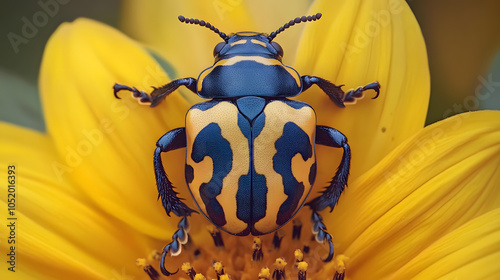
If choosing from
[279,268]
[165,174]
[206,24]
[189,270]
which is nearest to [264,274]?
[279,268]

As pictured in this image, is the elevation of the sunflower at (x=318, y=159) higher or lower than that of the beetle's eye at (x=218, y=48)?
lower

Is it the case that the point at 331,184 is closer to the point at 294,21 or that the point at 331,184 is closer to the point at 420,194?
the point at 420,194

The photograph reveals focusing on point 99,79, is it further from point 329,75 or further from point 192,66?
point 329,75

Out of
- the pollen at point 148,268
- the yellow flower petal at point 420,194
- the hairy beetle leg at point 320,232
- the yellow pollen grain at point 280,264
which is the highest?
the yellow flower petal at point 420,194

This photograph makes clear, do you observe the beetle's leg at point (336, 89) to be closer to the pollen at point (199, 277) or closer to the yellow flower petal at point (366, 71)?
the yellow flower petal at point (366, 71)

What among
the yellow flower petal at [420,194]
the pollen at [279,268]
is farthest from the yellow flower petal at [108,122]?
the yellow flower petal at [420,194]

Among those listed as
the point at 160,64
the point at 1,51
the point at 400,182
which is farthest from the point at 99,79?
the point at 400,182

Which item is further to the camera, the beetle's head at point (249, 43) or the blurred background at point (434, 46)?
the blurred background at point (434, 46)
